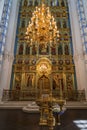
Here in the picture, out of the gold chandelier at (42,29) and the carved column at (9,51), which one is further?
the carved column at (9,51)

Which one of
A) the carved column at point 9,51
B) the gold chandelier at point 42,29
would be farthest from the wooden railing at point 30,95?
the gold chandelier at point 42,29

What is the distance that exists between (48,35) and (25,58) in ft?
12.1

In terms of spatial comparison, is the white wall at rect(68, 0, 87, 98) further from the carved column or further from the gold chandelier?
the carved column

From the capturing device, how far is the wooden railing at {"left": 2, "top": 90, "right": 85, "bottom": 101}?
8.98 meters

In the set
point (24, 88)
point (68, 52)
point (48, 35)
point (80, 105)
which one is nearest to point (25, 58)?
point (24, 88)

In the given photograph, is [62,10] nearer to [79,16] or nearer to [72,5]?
[72,5]

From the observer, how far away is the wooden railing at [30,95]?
8977 millimetres

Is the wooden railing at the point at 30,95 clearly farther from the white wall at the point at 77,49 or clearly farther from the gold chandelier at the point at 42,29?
the gold chandelier at the point at 42,29

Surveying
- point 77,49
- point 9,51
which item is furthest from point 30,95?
A: point 77,49

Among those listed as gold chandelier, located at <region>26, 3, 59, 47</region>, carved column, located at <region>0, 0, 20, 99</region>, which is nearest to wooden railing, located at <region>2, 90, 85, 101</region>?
carved column, located at <region>0, 0, 20, 99</region>

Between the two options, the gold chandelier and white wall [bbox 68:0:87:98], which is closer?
the gold chandelier

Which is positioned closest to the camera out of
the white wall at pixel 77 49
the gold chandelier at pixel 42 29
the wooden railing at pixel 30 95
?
the gold chandelier at pixel 42 29

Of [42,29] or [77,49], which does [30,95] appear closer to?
[42,29]

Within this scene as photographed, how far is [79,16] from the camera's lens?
1212cm
